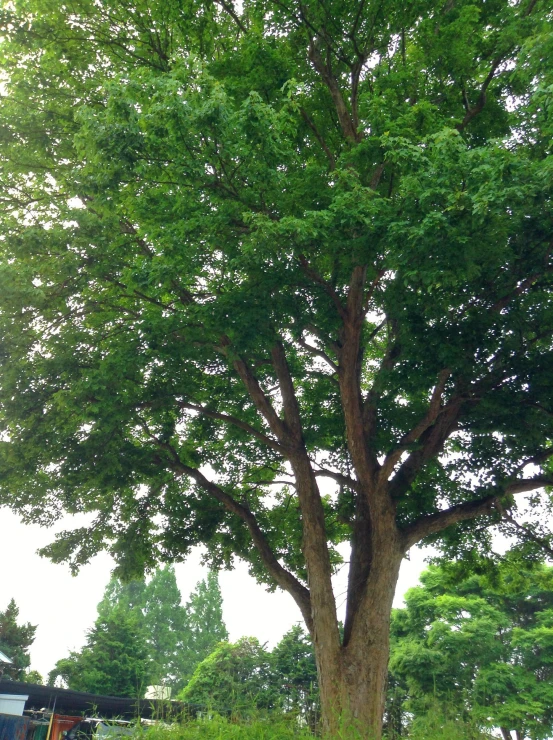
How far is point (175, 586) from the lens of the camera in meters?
49.5

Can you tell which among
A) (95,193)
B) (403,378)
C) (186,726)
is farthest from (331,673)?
(95,193)

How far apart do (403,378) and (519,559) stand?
5.54m

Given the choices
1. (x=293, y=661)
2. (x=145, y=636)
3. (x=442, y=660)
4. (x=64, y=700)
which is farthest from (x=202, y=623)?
(x=64, y=700)

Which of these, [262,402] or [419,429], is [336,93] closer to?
[262,402]

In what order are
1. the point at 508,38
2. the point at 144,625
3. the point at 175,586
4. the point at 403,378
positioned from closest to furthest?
the point at 508,38, the point at 403,378, the point at 144,625, the point at 175,586

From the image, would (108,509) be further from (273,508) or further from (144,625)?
(144,625)

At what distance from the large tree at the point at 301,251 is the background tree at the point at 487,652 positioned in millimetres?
11617

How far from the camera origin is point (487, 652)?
21.1 metres

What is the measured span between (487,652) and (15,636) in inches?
863

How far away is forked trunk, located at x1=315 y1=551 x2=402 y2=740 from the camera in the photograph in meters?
7.42

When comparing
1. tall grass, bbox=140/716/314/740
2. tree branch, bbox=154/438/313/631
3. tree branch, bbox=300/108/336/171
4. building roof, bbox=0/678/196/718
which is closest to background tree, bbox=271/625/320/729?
building roof, bbox=0/678/196/718

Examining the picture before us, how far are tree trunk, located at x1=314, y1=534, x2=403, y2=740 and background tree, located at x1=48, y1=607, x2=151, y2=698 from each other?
2132 centimetres

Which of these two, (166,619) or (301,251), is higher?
(166,619)

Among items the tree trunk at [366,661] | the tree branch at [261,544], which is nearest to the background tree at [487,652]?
the tree branch at [261,544]
